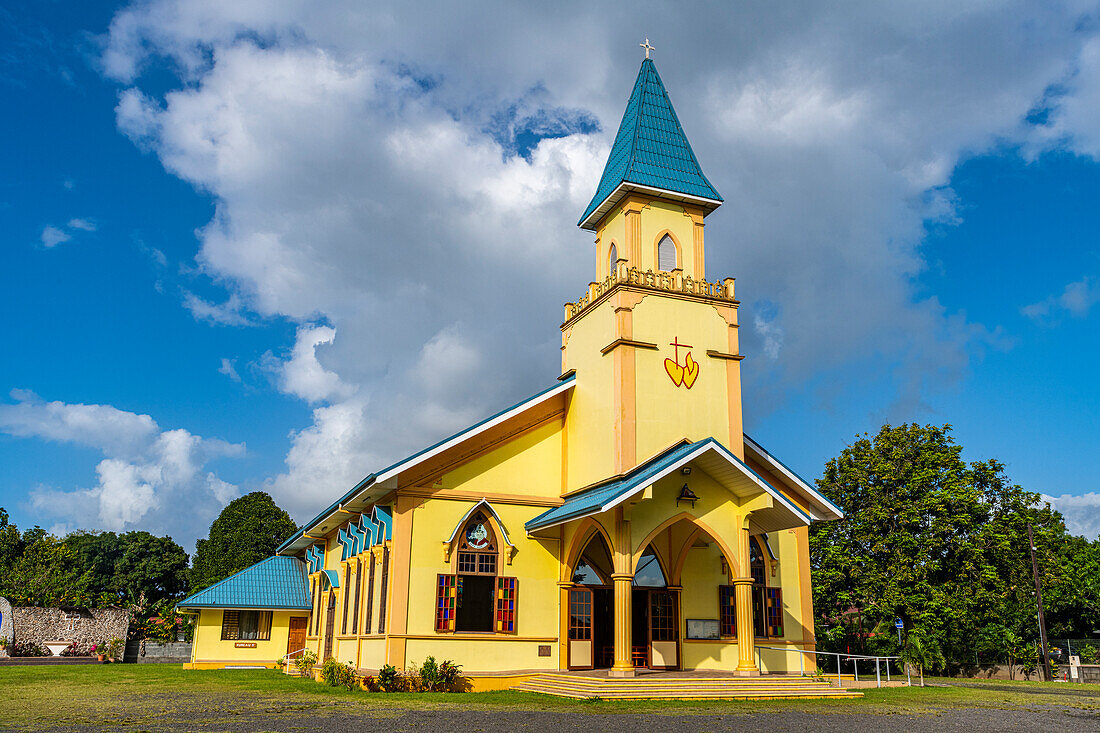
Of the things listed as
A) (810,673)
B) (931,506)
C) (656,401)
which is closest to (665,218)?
(656,401)

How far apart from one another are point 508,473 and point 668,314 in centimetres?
607

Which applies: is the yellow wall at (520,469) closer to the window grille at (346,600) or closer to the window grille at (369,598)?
the window grille at (369,598)

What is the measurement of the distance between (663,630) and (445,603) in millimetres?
5707

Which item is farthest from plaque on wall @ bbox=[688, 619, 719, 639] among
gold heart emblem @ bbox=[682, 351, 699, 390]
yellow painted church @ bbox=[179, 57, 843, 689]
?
gold heart emblem @ bbox=[682, 351, 699, 390]

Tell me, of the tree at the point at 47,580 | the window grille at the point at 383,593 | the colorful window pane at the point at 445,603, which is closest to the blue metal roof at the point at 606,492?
the colorful window pane at the point at 445,603

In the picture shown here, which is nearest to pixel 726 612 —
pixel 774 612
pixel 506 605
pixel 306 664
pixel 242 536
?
pixel 774 612

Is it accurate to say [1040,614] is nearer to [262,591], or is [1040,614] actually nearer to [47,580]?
[262,591]

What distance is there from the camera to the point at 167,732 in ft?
37.0

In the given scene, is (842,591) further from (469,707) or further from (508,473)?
(469,707)

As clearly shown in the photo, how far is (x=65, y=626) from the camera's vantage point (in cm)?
3744

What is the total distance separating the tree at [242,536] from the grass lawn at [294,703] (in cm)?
2525

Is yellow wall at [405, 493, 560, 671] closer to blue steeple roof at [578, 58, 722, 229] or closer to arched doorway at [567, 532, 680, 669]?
arched doorway at [567, 532, 680, 669]

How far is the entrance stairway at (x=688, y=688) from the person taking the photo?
56.3ft

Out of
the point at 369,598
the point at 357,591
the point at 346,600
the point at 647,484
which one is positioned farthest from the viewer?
the point at 346,600
